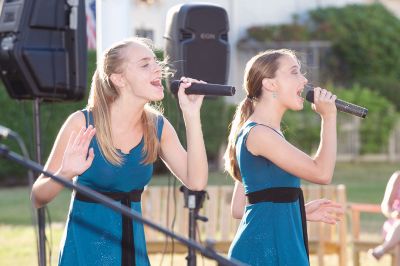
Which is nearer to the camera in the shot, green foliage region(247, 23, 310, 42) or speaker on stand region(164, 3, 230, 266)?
speaker on stand region(164, 3, 230, 266)

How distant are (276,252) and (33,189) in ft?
3.84

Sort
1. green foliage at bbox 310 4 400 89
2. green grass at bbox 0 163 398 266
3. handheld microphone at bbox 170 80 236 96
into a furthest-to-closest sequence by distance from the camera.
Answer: green foliage at bbox 310 4 400 89 → green grass at bbox 0 163 398 266 → handheld microphone at bbox 170 80 236 96

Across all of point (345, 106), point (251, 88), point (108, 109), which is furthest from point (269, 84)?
point (108, 109)

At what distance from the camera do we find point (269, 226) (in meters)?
5.09

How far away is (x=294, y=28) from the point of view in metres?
29.5

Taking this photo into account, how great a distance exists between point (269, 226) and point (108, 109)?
3.02ft

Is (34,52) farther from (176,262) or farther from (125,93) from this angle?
(176,262)

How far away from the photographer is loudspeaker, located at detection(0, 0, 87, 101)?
5.86m

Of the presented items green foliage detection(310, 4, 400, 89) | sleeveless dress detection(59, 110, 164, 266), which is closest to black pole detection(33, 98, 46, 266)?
sleeveless dress detection(59, 110, 164, 266)

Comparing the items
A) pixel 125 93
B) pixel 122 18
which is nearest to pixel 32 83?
pixel 125 93

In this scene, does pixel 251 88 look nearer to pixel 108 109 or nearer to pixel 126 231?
pixel 108 109

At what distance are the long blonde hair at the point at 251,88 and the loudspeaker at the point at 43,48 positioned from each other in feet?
3.64

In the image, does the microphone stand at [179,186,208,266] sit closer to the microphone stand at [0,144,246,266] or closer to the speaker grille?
the speaker grille

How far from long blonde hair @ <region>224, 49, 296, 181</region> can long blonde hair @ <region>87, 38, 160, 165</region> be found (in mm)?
466
